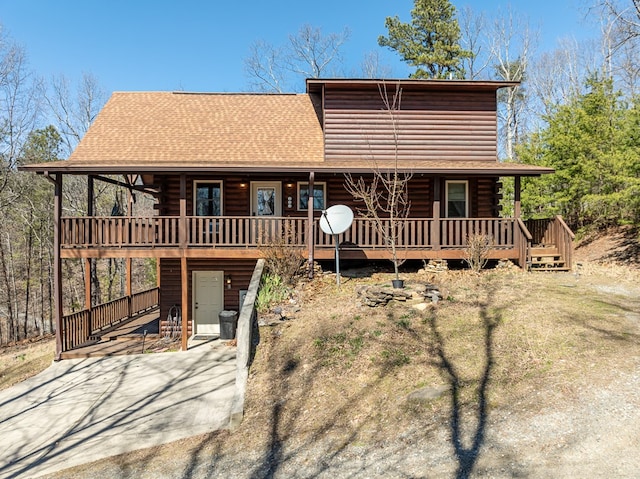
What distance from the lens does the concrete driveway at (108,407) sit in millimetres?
6176

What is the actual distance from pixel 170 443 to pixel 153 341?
716cm

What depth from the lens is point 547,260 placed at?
1156cm

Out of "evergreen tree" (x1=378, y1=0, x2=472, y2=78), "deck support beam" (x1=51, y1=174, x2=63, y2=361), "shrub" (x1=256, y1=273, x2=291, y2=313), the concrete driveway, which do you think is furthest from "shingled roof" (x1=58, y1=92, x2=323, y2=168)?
"evergreen tree" (x1=378, y1=0, x2=472, y2=78)

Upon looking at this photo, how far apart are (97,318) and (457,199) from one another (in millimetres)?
13285

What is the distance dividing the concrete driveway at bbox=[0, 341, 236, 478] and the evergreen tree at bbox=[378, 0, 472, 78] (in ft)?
79.8

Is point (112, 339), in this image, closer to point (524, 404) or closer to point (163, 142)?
point (163, 142)

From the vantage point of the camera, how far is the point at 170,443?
6012 millimetres

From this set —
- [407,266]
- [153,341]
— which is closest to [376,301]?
[407,266]

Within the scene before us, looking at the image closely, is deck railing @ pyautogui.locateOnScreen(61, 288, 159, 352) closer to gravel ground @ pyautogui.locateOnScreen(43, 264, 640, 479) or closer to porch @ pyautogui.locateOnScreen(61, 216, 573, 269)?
porch @ pyautogui.locateOnScreen(61, 216, 573, 269)

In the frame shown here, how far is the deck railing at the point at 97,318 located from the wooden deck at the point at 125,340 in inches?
11.7

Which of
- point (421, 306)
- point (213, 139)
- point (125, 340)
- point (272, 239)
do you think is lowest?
point (125, 340)

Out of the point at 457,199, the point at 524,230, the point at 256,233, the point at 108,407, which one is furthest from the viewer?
the point at 457,199

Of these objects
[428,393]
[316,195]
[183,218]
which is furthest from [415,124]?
[428,393]

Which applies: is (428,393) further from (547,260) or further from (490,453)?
(547,260)
